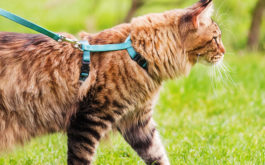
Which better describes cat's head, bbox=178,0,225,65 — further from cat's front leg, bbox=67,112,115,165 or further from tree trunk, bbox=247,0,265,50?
tree trunk, bbox=247,0,265,50

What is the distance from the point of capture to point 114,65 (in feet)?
8.91

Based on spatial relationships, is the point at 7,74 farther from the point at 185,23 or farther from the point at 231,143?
the point at 231,143

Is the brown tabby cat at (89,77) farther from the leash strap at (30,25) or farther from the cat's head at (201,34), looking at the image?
the leash strap at (30,25)

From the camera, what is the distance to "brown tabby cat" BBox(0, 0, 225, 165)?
105 inches

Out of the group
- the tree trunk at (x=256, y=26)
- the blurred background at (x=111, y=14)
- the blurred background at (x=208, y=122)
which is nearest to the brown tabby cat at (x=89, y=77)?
the blurred background at (x=208, y=122)

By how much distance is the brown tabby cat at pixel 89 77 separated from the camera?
8.76 feet

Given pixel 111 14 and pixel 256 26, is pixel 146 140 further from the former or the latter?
pixel 111 14

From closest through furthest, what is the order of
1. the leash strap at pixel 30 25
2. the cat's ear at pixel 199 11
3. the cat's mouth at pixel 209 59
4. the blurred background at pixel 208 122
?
the leash strap at pixel 30 25
the cat's ear at pixel 199 11
the cat's mouth at pixel 209 59
the blurred background at pixel 208 122

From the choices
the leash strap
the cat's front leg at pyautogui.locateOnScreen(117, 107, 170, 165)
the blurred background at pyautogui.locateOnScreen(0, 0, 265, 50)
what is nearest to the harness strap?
the leash strap

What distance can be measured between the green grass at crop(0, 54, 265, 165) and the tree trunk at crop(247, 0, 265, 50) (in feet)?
8.58

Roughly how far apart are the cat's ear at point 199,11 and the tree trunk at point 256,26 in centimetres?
583

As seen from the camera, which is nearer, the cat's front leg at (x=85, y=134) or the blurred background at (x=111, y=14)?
the cat's front leg at (x=85, y=134)

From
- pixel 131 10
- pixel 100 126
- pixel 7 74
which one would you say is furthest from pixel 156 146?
pixel 131 10

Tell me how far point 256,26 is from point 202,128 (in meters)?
5.43
